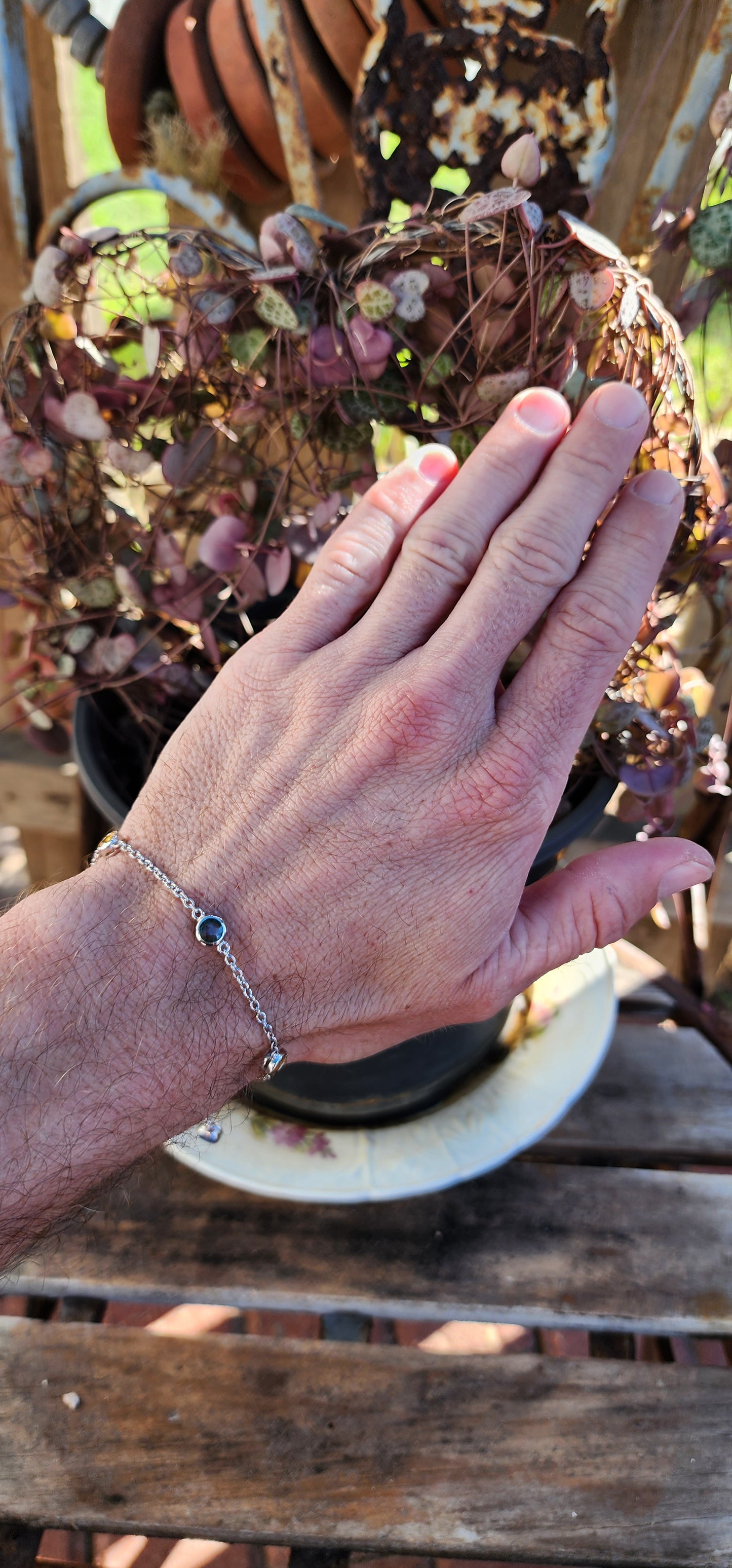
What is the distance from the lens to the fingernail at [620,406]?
0.54 meters

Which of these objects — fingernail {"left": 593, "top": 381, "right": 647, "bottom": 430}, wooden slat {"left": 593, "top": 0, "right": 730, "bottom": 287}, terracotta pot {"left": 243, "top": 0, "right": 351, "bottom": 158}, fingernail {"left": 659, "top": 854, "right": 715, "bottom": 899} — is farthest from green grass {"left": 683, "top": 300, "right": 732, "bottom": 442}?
fingernail {"left": 659, "top": 854, "right": 715, "bottom": 899}

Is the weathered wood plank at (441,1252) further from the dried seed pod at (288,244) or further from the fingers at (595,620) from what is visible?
the dried seed pod at (288,244)

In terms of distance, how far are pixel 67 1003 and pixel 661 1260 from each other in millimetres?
549

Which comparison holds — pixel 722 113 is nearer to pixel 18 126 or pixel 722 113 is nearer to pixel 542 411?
pixel 542 411

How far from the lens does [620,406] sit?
54cm

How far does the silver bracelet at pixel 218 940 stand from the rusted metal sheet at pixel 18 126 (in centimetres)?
73

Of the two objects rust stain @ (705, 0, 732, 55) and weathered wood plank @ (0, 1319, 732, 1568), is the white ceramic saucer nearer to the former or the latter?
weathered wood plank @ (0, 1319, 732, 1568)

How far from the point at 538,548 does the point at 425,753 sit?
0.15m

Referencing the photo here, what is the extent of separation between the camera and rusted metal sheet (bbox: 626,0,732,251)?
2.17ft

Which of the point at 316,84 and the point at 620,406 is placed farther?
the point at 316,84

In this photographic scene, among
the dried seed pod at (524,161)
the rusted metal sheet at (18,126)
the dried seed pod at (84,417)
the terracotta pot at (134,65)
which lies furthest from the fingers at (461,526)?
the rusted metal sheet at (18,126)

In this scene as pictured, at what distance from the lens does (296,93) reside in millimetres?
705

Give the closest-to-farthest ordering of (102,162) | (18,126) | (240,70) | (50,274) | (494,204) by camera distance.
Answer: (494,204) → (50,274) → (240,70) → (18,126) → (102,162)

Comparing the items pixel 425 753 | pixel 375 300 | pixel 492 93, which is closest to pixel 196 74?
pixel 492 93
